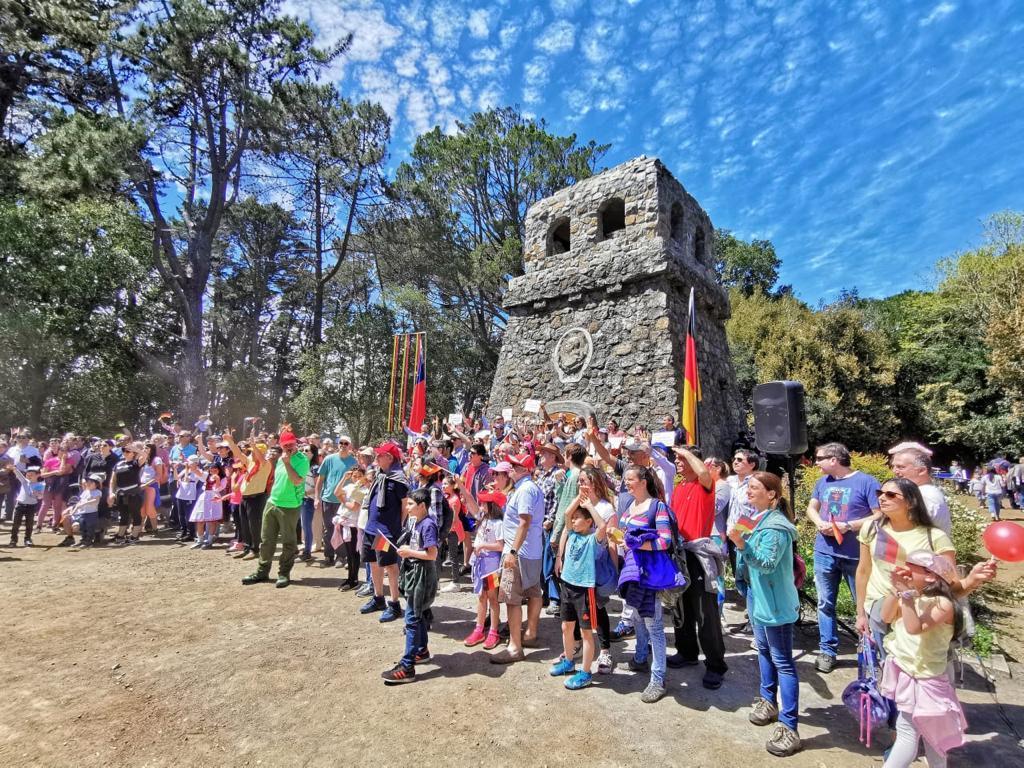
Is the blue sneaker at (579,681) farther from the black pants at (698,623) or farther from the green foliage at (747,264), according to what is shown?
the green foliage at (747,264)

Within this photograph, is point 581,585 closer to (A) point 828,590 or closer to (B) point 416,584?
(B) point 416,584

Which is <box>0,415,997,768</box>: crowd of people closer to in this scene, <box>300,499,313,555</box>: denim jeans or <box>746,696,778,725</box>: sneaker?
<box>746,696,778,725</box>: sneaker

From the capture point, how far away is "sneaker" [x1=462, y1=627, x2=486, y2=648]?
4746 mm

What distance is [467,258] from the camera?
2445 centimetres

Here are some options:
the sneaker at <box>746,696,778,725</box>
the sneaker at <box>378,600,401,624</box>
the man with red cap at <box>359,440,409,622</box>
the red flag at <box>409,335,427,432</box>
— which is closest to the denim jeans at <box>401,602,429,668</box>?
the man with red cap at <box>359,440,409,622</box>

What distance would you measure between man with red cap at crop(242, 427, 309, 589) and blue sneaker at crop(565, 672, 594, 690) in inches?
171

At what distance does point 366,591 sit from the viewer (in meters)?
6.21

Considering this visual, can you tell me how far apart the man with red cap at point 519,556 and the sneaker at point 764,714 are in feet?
6.30

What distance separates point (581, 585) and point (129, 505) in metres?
9.69

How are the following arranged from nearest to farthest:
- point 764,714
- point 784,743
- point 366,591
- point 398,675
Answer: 1. point 784,743
2. point 764,714
3. point 398,675
4. point 366,591

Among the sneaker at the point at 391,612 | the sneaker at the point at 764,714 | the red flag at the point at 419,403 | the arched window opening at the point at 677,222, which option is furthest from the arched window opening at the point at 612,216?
the sneaker at the point at 764,714

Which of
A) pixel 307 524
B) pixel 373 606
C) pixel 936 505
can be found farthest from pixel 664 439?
pixel 307 524

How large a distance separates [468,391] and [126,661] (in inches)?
827

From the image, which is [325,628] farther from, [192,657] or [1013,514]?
[1013,514]
